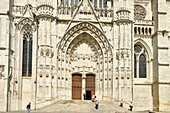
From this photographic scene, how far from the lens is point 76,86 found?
33.8 metres

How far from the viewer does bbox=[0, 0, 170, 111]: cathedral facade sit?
31.6 meters

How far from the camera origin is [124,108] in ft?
101

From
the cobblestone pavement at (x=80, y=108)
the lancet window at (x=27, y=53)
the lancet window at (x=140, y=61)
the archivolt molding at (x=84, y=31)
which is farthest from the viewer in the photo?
the lancet window at (x=140, y=61)

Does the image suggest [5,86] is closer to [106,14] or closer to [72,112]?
[72,112]

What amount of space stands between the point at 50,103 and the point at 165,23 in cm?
1477

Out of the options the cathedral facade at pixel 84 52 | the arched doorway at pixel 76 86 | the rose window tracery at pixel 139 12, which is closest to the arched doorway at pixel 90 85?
the cathedral facade at pixel 84 52

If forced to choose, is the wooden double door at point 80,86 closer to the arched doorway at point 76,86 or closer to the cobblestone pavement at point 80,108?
the arched doorway at point 76,86

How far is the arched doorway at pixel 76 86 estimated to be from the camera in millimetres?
33562

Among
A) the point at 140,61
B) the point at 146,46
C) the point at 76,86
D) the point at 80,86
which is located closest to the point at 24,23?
the point at 76,86

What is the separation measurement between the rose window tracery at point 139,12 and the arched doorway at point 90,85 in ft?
28.9

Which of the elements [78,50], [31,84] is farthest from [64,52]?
[31,84]

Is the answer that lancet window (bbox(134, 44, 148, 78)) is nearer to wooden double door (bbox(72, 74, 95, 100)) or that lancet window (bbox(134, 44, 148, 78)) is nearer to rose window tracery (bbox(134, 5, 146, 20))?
rose window tracery (bbox(134, 5, 146, 20))

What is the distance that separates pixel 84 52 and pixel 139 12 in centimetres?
833

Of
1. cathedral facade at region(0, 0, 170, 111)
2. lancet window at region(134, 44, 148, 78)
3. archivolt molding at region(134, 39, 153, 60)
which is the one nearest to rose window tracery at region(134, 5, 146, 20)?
cathedral facade at region(0, 0, 170, 111)
